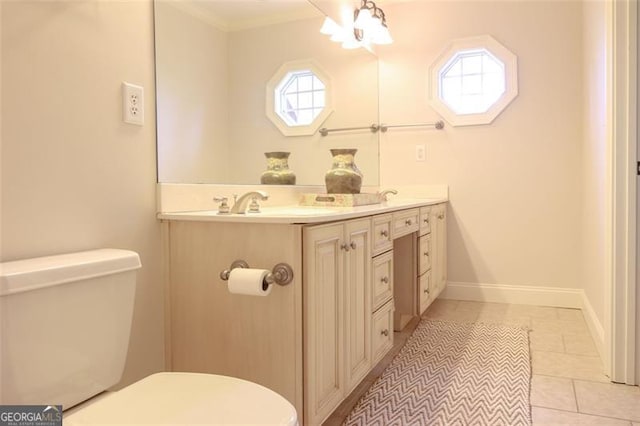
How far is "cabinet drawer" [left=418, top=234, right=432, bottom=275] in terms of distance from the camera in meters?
2.40

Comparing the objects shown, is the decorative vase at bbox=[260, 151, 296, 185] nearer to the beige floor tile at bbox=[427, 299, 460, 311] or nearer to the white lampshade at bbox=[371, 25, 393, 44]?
the white lampshade at bbox=[371, 25, 393, 44]

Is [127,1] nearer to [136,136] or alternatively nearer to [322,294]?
[136,136]

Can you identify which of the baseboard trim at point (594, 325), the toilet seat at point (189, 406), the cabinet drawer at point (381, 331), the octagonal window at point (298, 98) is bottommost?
the baseboard trim at point (594, 325)

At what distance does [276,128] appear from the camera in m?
2.13

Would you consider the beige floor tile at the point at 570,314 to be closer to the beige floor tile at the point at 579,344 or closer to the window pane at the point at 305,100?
the beige floor tile at the point at 579,344

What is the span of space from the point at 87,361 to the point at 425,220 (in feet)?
6.31

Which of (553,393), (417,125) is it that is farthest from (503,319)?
(417,125)

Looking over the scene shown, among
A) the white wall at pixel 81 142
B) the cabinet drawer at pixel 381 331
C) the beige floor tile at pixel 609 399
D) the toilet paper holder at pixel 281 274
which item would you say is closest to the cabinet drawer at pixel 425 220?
the cabinet drawer at pixel 381 331

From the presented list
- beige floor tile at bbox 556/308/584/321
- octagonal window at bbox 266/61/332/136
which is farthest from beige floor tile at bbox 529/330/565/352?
octagonal window at bbox 266/61/332/136

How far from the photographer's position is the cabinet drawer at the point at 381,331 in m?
1.74

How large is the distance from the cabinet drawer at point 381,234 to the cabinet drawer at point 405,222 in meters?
0.08

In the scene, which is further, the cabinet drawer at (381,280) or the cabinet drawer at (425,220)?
the cabinet drawer at (425,220)

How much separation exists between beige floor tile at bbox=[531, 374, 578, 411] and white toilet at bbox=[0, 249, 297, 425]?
1.20 m

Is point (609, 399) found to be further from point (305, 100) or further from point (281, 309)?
point (305, 100)
